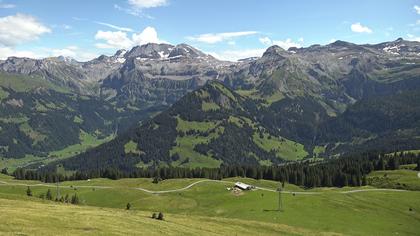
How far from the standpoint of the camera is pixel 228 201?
7072 inches

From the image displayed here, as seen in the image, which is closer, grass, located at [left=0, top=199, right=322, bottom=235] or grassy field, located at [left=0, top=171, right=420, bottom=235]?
grass, located at [left=0, top=199, right=322, bottom=235]

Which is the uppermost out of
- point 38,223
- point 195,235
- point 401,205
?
point 38,223

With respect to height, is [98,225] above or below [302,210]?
above

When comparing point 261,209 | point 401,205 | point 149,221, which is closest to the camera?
point 149,221

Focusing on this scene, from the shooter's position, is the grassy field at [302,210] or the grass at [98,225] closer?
the grass at [98,225]

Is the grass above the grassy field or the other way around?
above

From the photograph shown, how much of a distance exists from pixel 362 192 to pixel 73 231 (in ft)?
514

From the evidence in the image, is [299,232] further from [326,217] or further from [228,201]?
[228,201]

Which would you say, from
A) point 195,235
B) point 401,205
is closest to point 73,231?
point 195,235

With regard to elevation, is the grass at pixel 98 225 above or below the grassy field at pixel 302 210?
above

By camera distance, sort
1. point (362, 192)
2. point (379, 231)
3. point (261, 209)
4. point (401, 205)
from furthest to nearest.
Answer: point (362, 192)
point (401, 205)
point (261, 209)
point (379, 231)

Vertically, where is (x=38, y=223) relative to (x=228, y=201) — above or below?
above

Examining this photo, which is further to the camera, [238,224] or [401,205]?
[401,205]

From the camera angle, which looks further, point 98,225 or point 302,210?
point 302,210
